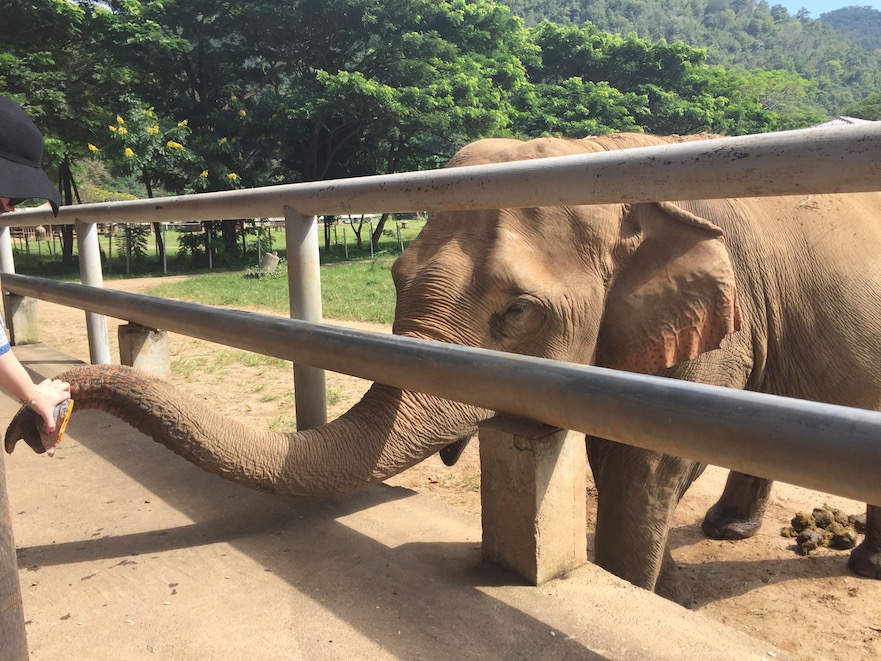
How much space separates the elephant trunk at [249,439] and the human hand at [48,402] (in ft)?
1.33

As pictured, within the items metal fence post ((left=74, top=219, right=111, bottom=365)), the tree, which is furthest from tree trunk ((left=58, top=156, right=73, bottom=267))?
metal fence post ((left=74, top=219, right=111, bottom=365))

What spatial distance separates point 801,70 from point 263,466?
117 meters

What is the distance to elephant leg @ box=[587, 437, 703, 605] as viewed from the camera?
2.90 m

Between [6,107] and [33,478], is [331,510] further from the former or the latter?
[6,107]

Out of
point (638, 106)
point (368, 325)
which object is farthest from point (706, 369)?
point (638, 106)

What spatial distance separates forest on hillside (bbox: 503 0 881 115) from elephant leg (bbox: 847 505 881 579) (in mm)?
96838

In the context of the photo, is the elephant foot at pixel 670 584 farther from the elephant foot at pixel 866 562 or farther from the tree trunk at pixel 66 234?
the tree trunk at pixel 66 234

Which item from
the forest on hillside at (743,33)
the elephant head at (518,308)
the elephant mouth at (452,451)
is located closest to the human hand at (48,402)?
the elephant head at (518,308)

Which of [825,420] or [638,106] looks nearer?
[825,420]

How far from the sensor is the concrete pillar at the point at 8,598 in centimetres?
123

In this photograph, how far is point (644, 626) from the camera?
181 cm

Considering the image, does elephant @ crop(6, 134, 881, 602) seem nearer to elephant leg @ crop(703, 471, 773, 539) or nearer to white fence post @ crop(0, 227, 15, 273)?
elephant leg @ crop(703, 471, 773, 539)

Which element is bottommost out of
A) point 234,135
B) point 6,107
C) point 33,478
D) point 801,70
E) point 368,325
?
point 368,325

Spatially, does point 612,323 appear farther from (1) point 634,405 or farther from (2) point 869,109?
(2) point 869,109
